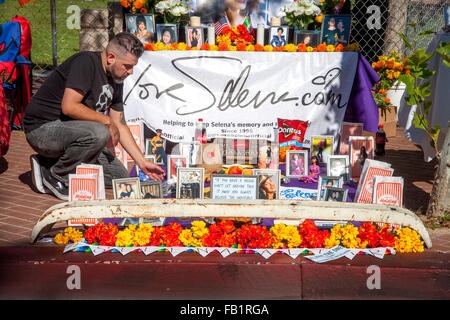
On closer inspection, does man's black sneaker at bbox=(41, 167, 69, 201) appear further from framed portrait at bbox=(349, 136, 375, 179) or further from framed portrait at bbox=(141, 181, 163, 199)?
framed portrait at bbox=(349, 136, 375, 179)

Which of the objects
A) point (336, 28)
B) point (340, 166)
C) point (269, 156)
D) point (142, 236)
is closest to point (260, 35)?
point (336, 28)

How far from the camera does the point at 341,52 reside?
5.50 metres

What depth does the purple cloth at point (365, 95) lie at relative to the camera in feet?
18.0

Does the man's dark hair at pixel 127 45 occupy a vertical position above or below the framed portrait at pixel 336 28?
below

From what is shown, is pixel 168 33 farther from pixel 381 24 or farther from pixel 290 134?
pixel 381 24

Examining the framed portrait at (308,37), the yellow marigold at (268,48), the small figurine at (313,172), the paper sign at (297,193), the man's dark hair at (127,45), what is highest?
the framed portrait at (308,37)

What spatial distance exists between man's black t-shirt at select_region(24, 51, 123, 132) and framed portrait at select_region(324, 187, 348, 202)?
1.86 meters

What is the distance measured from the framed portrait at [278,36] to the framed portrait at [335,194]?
250 centimetres

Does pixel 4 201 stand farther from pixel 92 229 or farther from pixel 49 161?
pixel 92 229

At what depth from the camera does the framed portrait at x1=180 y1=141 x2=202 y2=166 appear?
4859 mm

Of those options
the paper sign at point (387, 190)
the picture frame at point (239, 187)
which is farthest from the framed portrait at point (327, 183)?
the picture frame at point (239, 187)

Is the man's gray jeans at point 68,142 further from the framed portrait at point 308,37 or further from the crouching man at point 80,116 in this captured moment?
the framed portrait at point 308,37

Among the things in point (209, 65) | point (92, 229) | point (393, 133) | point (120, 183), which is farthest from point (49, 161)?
point (393, 133)
